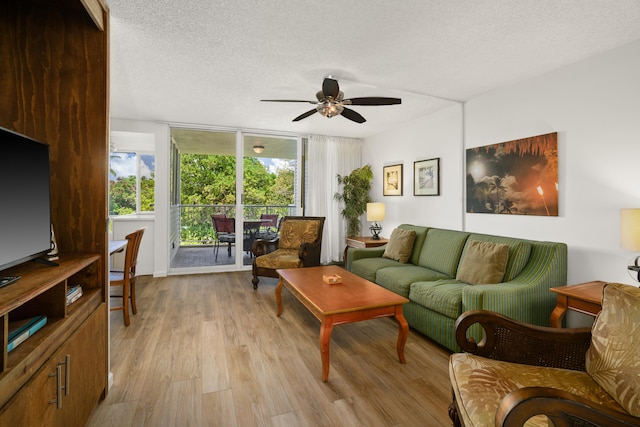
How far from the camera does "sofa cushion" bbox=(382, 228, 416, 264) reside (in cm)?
388

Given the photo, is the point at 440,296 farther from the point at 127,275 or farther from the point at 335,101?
the point at 127,275

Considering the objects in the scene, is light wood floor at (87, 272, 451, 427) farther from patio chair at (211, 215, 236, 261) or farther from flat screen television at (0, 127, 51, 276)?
patio chair at (211, 215, 236, 261)

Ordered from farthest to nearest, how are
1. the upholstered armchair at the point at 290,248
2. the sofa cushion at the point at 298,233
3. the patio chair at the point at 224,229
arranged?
the patio chair at the point at 224,229 → the sofa cushion at the point at 298,233 → the upholstered armchair at the point at 290,248

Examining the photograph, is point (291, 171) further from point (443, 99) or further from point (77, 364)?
point (77, 364)

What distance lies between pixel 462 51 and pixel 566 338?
7.14ft

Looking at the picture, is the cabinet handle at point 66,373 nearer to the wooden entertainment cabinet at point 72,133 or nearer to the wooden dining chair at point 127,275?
the wooden entertainment cabinet at point 72,133

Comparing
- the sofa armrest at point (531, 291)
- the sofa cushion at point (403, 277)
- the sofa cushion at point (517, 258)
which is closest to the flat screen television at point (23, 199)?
the sofa armrest at point (531, 291)

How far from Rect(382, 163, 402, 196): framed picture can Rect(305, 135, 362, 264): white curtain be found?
0.85m

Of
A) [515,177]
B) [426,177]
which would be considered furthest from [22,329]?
[426,177]

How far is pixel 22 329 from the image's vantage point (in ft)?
3.95

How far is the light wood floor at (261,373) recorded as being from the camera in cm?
175

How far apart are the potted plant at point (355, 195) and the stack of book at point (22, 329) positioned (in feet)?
15.5

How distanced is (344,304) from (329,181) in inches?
148

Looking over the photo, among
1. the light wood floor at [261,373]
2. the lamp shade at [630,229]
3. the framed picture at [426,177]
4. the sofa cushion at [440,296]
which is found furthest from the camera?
the framed picture at [426,177]
